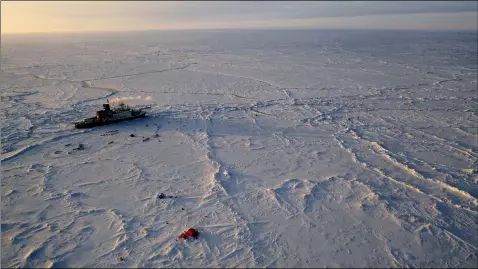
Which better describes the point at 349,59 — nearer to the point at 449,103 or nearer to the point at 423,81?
the point at 423,81

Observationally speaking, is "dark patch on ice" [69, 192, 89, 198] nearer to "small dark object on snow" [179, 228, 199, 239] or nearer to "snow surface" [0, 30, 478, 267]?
"snow surface" [0, 30, 478, 267]

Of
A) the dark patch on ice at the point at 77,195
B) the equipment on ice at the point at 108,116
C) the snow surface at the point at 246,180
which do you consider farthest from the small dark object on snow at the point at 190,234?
the equipment on ice at the point at 108,116

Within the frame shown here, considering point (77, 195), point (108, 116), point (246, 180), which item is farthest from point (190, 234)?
point (108, 116)

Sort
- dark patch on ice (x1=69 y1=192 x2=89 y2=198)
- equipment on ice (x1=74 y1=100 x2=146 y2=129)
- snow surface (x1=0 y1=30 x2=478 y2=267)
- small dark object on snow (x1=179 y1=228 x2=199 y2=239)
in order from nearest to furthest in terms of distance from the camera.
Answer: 1. snow surface (x1=0 y1=30 x2=478 y2=267)
2. small dark object on snow (x1=179 y1=228 x2=199 y2=239)
3. dark patch on ice (x1=69 y1=192 x2=89 y2=198)
4. equipment on ice (x1=74 y1=100 x2=146 y2=129)

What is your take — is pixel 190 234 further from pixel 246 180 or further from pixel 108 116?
pixel 108 116

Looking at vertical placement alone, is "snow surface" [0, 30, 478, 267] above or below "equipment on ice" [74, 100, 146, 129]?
below


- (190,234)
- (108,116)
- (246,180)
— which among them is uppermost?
(108,116)

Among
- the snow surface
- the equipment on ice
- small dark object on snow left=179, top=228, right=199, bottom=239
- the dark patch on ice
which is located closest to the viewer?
the snow surface

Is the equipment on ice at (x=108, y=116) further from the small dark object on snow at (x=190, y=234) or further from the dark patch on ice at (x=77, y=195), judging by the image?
the small dark object on snow at (x=190, y=234)

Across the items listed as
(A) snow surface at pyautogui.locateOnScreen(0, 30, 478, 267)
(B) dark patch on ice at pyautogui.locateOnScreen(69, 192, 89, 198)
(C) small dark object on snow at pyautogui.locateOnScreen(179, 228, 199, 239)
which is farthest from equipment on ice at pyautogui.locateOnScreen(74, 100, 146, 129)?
(C) small dark object on snow at pyautogui.locateOnScreen(179, 228, 199, 239)
